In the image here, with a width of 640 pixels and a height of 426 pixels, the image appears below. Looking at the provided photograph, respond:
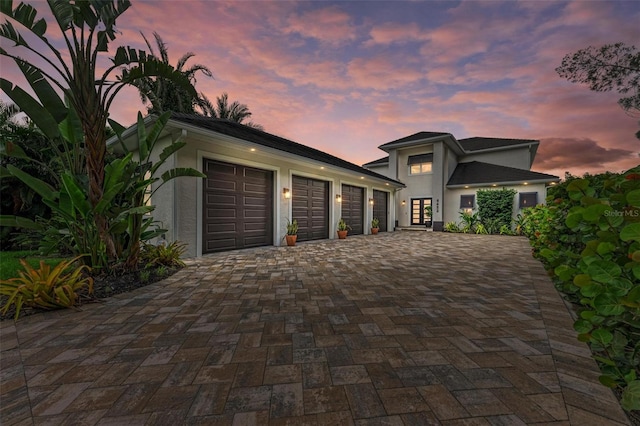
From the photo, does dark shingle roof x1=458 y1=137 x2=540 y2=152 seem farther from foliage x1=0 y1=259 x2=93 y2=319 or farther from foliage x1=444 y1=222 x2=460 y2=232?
foliage x1=0 y1=259 x2=93 y2=319

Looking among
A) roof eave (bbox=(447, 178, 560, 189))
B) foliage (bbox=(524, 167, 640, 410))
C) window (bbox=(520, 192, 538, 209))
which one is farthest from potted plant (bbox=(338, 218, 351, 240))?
window (bbox=(520, 192, 538, 209))

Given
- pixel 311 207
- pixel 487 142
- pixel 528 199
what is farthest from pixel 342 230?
pixel 487 142

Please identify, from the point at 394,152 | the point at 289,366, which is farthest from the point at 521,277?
the point at 394,152

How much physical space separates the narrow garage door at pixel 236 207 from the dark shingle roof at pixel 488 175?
13081 millimetres

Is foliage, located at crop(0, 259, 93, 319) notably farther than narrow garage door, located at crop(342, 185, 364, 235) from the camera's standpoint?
No

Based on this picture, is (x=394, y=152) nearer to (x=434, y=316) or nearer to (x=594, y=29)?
(x=594, y=29)

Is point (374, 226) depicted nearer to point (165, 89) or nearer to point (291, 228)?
point (291, 228)

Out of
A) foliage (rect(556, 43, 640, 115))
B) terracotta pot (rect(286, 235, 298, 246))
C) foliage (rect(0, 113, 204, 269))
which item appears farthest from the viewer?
terracotta pot (rect(286, 235, 298, 246))

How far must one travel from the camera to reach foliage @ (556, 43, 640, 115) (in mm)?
7781

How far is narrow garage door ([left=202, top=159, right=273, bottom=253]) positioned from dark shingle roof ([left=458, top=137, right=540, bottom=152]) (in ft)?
57.3

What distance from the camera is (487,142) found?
19109mm

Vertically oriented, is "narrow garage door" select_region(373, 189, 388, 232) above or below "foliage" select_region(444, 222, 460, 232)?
above

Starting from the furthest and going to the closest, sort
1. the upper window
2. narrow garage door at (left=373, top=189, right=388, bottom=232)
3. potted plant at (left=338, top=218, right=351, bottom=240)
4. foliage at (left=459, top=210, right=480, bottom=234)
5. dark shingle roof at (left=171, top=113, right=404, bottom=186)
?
the upper window, foliage at (left=459, top=210, right=480, bottom=234), narrow garage door at (left=373, top=189, right=388, bottom=232), potted plant at (left=338, top=218, right=351, bottom=240), dark shingle roof at (left=171, top=113, right=404, bottom=186)

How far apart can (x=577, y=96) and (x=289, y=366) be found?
498 inches
